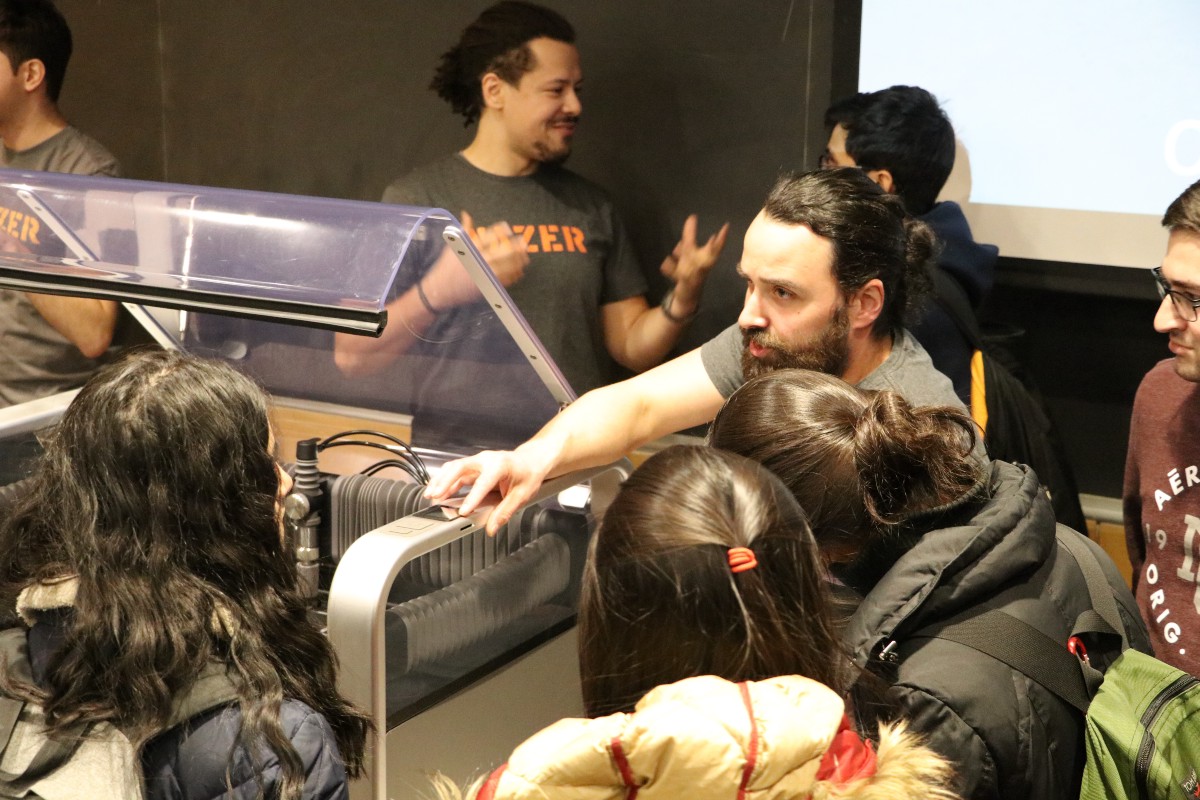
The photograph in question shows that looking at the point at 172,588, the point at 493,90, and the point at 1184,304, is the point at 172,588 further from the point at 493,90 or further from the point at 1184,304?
the point at 493,90

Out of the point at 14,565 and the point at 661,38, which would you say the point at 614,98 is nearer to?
the point at 661,38

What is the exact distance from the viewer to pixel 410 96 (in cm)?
370

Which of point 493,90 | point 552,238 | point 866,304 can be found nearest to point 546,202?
point 552,238

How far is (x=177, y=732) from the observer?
1044 millimetres

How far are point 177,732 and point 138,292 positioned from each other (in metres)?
0.59

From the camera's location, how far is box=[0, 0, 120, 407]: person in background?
273 centimetres

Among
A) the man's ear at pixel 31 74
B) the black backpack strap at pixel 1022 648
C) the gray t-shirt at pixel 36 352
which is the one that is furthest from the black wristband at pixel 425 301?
the man's ear at pixel 31 74

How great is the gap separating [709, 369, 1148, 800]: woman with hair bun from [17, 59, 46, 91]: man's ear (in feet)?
8.30

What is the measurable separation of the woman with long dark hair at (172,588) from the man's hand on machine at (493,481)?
33 centimetres

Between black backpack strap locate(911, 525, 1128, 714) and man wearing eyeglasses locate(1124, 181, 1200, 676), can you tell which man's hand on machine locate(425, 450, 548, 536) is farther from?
man wearing eyeglasses locate(1124, 181, 1200, 676)

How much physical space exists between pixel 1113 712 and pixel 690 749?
0.56 m

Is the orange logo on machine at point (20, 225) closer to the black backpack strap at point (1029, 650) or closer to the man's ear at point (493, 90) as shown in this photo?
the black backpack strap at point (1029, 650)

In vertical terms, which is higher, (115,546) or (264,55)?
(264,55)

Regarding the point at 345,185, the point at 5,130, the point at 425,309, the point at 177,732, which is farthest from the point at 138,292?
the point at 345,185
